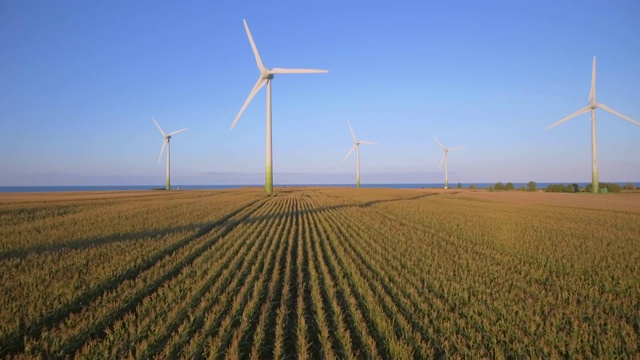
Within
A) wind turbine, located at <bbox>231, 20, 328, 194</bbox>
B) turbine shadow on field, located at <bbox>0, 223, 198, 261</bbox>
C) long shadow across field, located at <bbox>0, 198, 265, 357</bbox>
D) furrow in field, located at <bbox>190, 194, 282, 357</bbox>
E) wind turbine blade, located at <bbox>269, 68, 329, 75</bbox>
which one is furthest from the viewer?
wind turbine, located at <bbox>231, 20, 328, 194</bbox>

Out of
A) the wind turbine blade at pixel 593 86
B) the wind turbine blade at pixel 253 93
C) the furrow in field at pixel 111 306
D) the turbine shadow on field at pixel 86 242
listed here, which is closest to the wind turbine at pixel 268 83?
the wind turbine blade at pixel 253 93

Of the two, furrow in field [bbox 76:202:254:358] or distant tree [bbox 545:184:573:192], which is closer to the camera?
furrow in field [bbox 76:202:254:358]

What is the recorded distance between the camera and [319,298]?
24.4 feet

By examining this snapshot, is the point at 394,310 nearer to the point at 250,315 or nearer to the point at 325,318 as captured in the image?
the point at 325,318

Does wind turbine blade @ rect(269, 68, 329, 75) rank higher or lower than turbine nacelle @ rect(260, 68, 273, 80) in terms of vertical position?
lower

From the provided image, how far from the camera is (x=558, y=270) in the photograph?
9.88 metres

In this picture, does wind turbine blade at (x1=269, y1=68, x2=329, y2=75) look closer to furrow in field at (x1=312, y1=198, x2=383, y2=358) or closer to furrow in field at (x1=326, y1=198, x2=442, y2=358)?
furrow in field at (x1=326, y1=198, x2=442, y2=358)

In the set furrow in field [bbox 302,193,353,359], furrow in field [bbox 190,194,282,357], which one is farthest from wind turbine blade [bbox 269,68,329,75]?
furrow in field [bbox 302,193,353,359]

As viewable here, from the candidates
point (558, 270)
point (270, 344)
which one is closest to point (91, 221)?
point (270, 344)

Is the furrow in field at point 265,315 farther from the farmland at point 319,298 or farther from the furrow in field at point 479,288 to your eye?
the furrow in field at point 479,288

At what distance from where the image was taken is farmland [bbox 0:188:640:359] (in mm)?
5469

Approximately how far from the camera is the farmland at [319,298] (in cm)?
547

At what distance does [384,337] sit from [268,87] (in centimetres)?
4889

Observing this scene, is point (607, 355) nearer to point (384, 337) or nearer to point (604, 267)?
point (384, 337)
